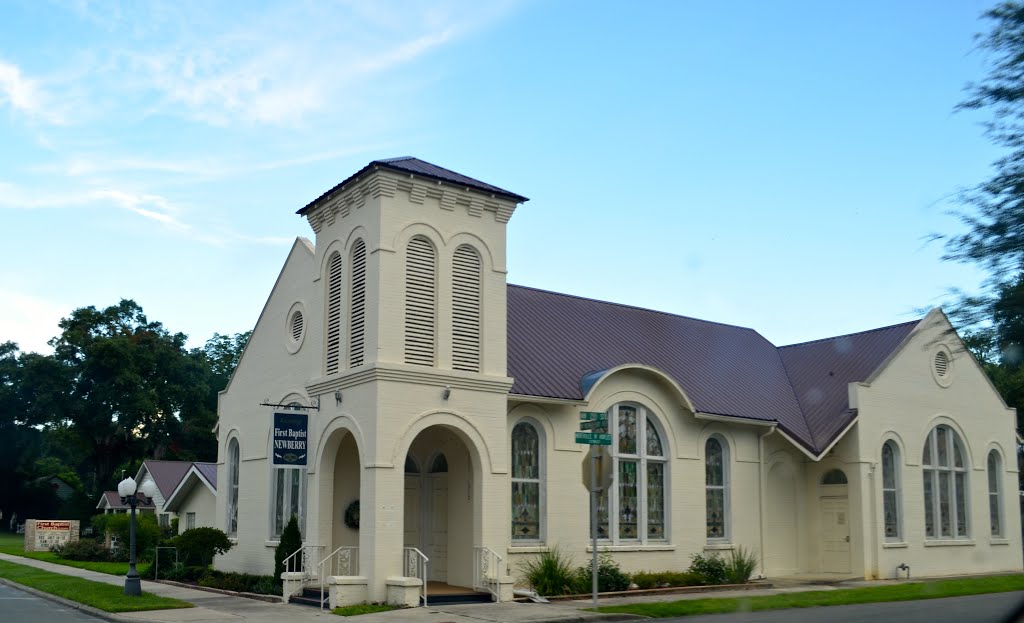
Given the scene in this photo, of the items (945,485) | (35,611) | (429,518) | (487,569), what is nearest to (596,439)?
(487,569)

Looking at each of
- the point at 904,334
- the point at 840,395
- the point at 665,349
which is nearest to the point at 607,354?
the point at 665,349

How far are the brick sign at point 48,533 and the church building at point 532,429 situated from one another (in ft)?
75.5

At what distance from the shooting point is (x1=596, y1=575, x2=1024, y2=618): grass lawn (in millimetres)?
18453

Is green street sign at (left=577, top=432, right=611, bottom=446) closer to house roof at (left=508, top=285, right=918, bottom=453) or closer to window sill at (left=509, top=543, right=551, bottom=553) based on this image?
house roof at (left=508, top=285, right=918, bottom=453)

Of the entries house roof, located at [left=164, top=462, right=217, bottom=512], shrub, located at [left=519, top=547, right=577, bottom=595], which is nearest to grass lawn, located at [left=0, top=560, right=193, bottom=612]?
house roof, located at [left=164, top=462, right=217, bottom=512]

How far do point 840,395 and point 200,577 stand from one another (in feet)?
58.8

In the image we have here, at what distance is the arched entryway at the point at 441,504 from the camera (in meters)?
21.2

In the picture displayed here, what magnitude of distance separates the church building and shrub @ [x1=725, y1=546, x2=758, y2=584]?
1.18ft

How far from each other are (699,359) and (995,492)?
412 inches

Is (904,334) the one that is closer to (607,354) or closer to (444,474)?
(607,354)

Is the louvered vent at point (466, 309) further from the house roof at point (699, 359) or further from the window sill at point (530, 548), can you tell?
the window sill at point (530, 548)

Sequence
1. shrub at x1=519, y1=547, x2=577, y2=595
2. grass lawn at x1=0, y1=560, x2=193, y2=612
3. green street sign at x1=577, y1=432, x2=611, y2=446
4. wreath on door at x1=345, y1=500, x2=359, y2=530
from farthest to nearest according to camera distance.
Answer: wreath on door at x1=345, y1=500, x2=359, y2=530 → shrub at x1=519, y1=547, x2=577, y2=595 → grass lawn at x1=0, y1=560, x2=193, y2=612 → green street sign at x1=577, y1=432, x2=611, y2=446

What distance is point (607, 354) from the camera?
25.6m

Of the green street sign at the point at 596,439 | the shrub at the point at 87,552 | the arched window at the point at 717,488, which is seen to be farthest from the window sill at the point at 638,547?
the shrub at the point at 87,552
